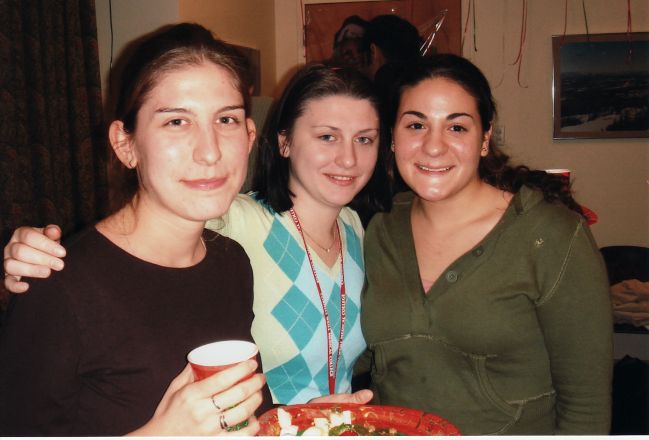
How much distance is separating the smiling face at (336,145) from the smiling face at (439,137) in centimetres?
12

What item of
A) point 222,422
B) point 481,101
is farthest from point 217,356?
point 481,101

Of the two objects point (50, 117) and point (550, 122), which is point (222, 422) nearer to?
point (50, 117)

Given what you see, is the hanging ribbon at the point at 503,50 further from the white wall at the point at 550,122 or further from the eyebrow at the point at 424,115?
the eyebrow at the point at 424,115

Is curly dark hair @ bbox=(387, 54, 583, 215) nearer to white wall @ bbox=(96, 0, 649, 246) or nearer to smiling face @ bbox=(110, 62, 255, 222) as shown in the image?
smiling face @ bbox=(110, 62, 255, 222)

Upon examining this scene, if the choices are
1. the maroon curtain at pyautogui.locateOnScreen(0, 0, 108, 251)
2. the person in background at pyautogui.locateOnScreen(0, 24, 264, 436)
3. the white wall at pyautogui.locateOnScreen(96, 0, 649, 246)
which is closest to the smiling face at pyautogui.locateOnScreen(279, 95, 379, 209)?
the person in background at pyautogui.locateOnScreen(0, 24, 264, 436)

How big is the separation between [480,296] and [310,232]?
0.58 meters

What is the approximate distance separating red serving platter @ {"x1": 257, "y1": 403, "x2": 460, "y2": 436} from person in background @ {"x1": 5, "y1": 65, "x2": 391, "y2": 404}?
1.04 ft

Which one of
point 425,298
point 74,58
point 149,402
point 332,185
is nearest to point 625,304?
point 425,298

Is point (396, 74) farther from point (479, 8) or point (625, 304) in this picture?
point (479, 8)

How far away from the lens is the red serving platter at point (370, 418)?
110 centimetres

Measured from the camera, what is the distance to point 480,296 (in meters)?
1.45

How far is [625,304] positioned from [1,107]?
3110mm

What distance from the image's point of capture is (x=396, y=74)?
170cm

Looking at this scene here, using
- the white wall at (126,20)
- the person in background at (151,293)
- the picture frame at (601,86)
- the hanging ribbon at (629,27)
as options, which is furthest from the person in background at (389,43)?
the hanging ribbon at (629,27)
